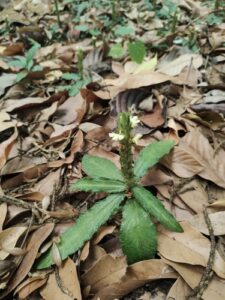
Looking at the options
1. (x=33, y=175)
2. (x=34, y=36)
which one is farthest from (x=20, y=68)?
(x=33, y=175)

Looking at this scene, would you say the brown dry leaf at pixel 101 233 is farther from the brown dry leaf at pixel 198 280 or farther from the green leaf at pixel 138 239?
the brown dry leaf at pixel 198 280

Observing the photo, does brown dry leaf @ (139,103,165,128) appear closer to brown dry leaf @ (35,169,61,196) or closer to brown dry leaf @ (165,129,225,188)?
brown dry leaf @ (165,129,225,188)

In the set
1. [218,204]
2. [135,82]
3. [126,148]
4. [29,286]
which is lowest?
[29,286]

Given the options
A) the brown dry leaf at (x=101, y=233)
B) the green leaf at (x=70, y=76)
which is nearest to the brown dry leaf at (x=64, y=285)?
the brown dry leaf at (x=101, y=233)

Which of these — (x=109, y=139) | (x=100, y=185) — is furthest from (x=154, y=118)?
(x=100, y=185)

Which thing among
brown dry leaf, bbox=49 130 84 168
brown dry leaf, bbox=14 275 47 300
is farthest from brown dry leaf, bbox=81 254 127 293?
brown dry leaf, bbox=49 130 84 168

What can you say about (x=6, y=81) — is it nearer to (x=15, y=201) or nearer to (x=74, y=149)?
(x=74, y=149)

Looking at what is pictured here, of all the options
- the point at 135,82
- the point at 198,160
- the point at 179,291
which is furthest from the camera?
the point at 135,82
